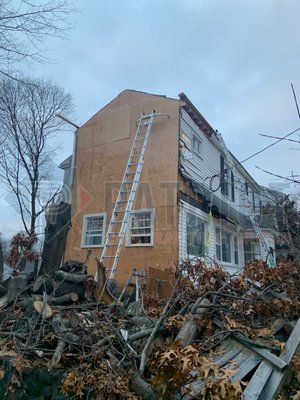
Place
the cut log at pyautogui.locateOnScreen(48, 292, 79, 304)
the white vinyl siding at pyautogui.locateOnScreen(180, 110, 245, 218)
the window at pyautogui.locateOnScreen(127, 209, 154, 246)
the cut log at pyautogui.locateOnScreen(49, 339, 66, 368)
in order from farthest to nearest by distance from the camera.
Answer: the white vinyl siding at pyautogui.locateOnScreen(180, 110, 245, 218) < the window at pyautogui.locateOnScreen(127, 209, 154, 246) < the cut log at pyautogui.locateOnScreen(48, 292, 79, 304) < the cut log at pyautogui.locateOnScreen(49, 339, 66, 368)

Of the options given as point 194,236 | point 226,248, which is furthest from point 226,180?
point 194,236

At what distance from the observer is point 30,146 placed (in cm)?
1625

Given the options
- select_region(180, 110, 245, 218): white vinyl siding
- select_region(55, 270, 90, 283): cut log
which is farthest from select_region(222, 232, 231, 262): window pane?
select_region(55, 270, 90, 283): cut log

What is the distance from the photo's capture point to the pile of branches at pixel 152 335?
8.29 ft

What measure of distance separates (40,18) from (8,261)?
5069mm

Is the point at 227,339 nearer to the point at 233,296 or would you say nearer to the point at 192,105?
the point at 233,296

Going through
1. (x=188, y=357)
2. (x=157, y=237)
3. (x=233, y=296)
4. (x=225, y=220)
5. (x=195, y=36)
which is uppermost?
(x=195, y=36)

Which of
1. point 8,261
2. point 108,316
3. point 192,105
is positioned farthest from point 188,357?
point 192,105

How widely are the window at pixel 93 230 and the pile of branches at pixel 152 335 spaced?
5933 mm

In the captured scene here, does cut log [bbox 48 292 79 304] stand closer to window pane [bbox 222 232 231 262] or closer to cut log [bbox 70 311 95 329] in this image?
cut log [bbox 70 311 95 329]

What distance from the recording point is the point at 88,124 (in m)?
12.7

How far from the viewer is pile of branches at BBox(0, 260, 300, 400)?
253 centimetres

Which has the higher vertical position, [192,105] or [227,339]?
[192,105]

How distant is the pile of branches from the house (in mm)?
4740
